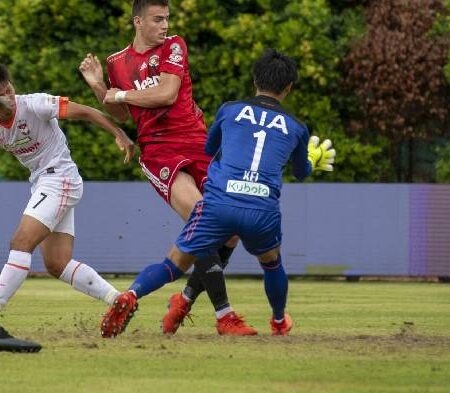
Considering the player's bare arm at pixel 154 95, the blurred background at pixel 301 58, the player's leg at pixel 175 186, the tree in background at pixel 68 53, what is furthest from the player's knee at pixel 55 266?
the tree in background at pixel 68 53

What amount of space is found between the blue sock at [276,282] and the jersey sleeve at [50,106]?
1815 millimetres

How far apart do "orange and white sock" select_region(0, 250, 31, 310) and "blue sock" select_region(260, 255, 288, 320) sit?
5.54 ft

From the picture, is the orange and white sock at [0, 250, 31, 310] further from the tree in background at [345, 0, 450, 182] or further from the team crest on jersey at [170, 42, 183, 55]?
the tree in background at [345, 0, 450, 182]

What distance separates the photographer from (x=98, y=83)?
11.2 metres

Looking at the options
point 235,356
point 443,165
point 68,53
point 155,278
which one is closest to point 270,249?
point 155,278

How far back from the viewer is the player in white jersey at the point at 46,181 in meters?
10.6

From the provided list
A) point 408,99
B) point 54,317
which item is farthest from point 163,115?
point 408,99

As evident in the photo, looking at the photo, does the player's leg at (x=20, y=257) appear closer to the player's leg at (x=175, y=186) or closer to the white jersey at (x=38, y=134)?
the white jersey at (x=38, y=134)

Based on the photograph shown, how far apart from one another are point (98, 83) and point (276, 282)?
6.67 ft

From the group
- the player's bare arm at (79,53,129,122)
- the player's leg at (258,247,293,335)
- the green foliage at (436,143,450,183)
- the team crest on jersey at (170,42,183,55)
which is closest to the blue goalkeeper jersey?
the player's leg at (258,247,293,335)

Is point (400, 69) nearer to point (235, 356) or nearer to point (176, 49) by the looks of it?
point (176, 49)

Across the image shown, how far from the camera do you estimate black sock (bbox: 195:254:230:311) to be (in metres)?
10.7

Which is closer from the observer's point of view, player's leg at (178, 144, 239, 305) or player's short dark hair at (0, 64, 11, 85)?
player's short dark hair at (0, 64, 11, 85)

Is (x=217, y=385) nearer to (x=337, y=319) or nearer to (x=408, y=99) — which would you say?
(x=337, y=319)
